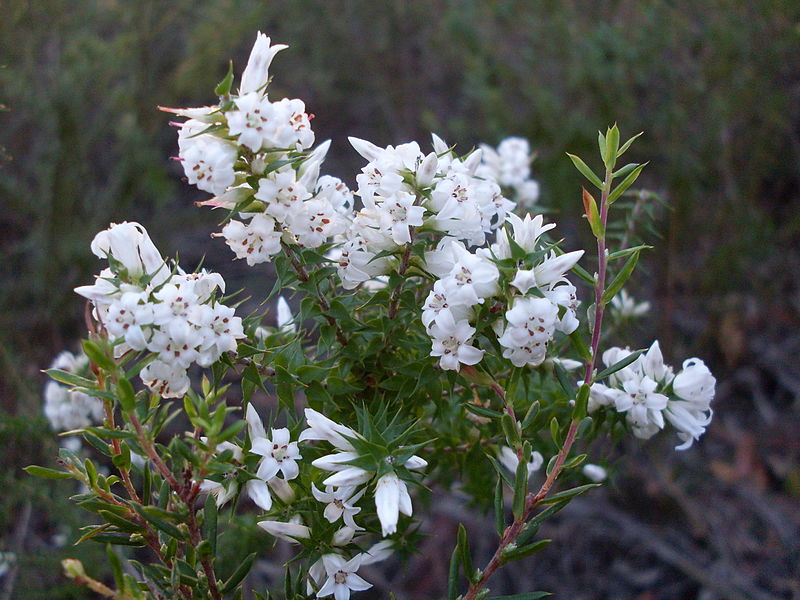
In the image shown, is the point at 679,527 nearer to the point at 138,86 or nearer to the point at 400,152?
the point at 400,152

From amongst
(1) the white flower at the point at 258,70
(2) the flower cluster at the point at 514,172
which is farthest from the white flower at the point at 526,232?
(2) the flower cluster at the point at 514,172

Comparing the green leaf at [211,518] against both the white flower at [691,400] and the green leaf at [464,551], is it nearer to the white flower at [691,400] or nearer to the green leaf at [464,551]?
the green leaf at [464,551]

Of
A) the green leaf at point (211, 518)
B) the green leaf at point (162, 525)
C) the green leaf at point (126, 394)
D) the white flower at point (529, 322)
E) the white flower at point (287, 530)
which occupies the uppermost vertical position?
the green leaf at point (126, 394)

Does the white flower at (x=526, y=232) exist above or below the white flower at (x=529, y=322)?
above

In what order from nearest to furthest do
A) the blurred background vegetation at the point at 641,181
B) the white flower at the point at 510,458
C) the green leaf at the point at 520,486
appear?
1. the green leaf at the point at 520,486
2. the white flower at the point at 510,458
3. the blurred background vegetation at the point at 641,181

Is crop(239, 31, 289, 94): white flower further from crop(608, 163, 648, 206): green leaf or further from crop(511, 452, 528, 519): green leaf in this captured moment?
crop(511, 452, 528, 519): green leaf

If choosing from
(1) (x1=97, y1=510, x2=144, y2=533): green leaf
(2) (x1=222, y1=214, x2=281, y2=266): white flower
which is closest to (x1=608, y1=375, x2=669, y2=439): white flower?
(2) (x1=222, y1=214, x2=281, y2=266): white flower

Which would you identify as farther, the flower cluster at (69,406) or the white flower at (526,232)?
the flower cluster at (69,406)

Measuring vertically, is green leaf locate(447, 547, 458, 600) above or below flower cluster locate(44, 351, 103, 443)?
above
